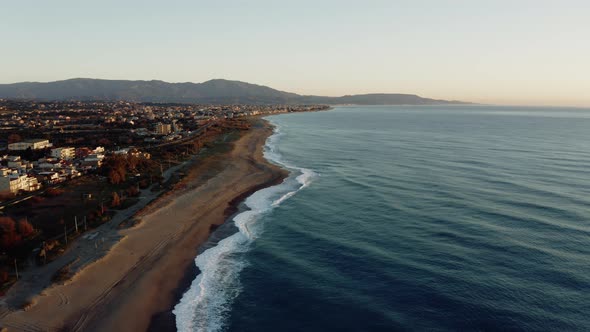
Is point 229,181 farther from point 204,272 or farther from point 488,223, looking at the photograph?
point 488,223

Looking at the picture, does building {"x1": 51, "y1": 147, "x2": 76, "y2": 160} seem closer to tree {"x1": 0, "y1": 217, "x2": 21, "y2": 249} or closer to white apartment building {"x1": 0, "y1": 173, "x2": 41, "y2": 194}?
white apartment building {"x1": 0, "y1": 173, "x2": 41, "y2": 194}

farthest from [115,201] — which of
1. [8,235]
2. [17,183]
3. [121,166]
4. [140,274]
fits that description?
[140,274]

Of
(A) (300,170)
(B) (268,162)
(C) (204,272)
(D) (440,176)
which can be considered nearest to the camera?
(C) (204,272)

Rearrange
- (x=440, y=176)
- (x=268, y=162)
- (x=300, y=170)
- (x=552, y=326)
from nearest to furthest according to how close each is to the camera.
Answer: (x=552, y=326) < (x=440, y=176) < (x=300, y=170) < (x=268, y=162)

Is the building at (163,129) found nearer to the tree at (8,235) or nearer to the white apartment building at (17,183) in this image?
the white apartment building at (17,183)

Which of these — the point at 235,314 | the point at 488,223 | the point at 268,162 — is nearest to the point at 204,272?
the point at 235,314

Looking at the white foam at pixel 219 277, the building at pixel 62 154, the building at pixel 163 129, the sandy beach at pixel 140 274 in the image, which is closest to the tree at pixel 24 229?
the sandy beach at pixel 140 274

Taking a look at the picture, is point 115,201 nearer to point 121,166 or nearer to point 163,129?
point 121,166
